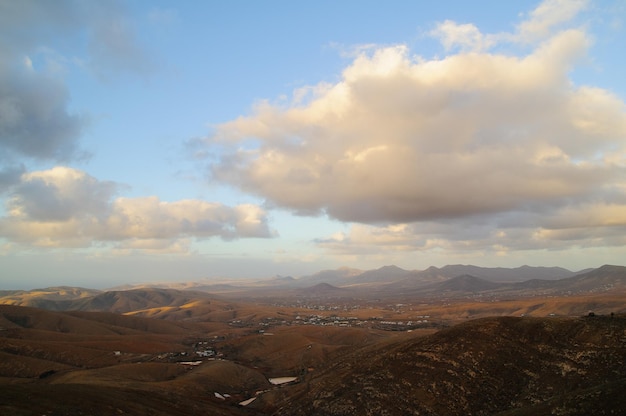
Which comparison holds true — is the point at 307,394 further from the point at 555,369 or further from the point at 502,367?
the point at 555,369

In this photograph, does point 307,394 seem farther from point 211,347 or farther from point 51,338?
point 51,338

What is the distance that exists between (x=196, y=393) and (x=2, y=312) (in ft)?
502

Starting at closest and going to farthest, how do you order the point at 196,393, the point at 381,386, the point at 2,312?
the point at 381,386
the point at 196,393
the point at 2,312

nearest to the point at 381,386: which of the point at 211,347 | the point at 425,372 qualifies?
the point at 425,372

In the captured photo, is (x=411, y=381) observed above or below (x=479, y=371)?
below

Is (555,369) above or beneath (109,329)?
above

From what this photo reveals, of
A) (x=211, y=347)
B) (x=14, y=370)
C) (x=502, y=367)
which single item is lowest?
(x=211, y=347)

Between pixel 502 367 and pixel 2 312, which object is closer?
pixel 502 367

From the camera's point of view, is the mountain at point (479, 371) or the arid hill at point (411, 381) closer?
the arid hill at point (411, 381)

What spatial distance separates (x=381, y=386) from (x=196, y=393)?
46.9 metres

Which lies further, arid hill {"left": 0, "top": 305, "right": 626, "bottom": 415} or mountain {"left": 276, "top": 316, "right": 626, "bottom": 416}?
mountain {"left": 276, "top": 316, "right": 626, "bottom": 416}

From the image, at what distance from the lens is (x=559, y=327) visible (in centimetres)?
7888

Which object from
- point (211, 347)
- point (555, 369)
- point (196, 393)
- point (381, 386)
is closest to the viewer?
point (555, 369)

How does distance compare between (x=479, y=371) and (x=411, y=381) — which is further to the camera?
(x=411, y=381)
